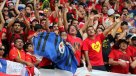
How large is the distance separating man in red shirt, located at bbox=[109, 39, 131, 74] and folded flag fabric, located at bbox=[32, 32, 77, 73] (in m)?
1.01

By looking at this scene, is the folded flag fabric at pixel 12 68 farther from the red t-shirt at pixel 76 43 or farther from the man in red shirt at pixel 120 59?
the man in red shirt at pixel 120 59

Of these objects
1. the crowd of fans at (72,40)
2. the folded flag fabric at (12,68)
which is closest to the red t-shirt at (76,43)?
the crowd of fans at (72,40)

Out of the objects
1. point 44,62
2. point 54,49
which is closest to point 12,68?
point 44,62

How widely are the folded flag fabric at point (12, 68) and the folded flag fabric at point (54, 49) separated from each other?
0.41 meters

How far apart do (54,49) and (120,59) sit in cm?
160

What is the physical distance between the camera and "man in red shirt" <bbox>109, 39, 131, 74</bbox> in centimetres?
910

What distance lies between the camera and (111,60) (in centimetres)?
907

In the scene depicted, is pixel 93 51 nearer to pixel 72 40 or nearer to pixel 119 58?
pixel 72 40

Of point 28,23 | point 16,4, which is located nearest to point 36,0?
point 16,4

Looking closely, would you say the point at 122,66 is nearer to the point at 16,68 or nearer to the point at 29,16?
the point at 16,68

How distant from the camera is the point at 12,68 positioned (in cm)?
789

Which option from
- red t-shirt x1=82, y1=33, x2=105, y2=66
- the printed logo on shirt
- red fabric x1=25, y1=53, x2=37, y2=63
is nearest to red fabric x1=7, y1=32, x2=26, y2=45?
red fabric x1=25, y1=53, x2=37, y2=63

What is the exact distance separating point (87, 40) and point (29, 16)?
258cm

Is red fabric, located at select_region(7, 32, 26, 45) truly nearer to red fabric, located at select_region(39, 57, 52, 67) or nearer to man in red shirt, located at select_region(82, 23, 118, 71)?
red fabric, located at select_region(39, 57, 52, 67)
